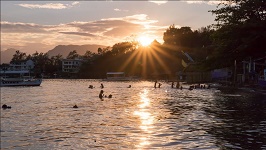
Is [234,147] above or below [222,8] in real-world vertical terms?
below

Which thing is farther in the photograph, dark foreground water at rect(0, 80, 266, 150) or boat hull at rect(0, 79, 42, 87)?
boat hull at rect(0, 79, 42, 87)

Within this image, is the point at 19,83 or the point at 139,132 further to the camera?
the point at 19,83

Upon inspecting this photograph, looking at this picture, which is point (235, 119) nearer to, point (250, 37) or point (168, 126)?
point (168, 126)

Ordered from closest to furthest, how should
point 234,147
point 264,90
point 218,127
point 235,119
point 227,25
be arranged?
point 234,147, point 218,127, point 235,119, point 264,90, point 227,25

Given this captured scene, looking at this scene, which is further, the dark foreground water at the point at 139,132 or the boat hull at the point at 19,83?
the boat hull at the point at 19,83

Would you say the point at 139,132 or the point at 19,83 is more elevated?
the point at 19,83

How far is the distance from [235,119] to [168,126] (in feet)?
22.4

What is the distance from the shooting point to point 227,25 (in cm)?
7006

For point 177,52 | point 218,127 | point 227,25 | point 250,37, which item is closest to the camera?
point 218,127

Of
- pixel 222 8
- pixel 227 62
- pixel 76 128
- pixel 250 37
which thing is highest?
pixel 222 8

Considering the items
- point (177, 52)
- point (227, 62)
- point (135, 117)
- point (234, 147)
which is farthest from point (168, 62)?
point (234, 147)

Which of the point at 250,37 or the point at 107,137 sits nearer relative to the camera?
the point at 107,137

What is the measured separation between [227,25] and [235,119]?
145 feet

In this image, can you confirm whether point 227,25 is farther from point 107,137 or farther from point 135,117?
point 107,137
